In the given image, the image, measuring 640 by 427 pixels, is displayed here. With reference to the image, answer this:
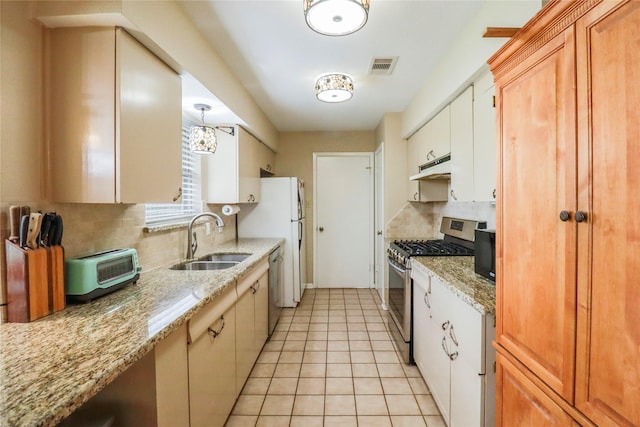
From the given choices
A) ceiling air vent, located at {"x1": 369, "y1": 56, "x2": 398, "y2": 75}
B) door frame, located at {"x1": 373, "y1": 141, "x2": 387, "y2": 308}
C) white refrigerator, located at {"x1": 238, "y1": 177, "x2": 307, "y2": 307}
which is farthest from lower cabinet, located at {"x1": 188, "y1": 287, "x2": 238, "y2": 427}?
door frame, located at {"x1": 373, "y1": 141, "x2": 387, "y2": 308}

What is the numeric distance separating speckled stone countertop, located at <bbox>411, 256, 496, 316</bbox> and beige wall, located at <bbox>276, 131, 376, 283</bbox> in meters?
2.50

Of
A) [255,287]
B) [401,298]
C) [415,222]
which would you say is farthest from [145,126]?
[415,222]

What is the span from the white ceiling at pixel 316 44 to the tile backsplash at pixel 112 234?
1.19 meters

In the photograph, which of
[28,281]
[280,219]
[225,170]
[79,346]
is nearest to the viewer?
[79,346]

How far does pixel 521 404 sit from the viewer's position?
97 cm

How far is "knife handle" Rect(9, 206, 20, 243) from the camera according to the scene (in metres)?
1.06

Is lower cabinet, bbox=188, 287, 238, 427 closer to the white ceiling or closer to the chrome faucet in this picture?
the chrome faucet

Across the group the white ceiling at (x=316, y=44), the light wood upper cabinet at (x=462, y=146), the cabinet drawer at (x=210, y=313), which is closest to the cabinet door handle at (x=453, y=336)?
the light wood upper cabinet at (x=462, y=146)

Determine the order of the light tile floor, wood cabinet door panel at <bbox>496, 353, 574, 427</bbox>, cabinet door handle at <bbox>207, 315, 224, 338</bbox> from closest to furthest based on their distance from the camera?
wood cabinet door panel at <bbox>496, 353, 574, 427</bbox>
cabinet door handle at <bbox>207, 315, 224, 338</bbox>
the light tile floor

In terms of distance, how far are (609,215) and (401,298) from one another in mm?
1910

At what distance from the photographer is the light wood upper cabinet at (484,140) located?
1642 mm

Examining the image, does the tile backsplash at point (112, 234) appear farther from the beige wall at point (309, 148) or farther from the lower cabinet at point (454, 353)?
the beige wall at point (309, 148)

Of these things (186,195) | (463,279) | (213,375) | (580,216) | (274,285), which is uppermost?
(186,195)

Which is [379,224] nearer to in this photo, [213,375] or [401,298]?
[401,298]
